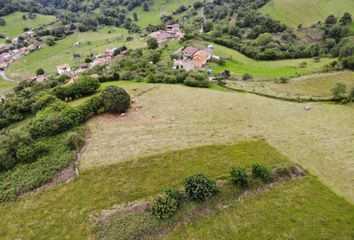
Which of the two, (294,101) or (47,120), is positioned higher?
(47,120)

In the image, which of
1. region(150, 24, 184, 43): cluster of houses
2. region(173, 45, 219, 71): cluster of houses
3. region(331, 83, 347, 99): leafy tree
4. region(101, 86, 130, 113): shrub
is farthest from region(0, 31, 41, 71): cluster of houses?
region(331, 83, 347, 99): leafy tree

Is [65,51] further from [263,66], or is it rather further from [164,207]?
[164,207]

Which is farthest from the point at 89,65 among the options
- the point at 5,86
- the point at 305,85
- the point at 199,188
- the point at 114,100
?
the point at 199,188

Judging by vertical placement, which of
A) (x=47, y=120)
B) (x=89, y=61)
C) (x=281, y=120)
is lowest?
(x=89, y=61)

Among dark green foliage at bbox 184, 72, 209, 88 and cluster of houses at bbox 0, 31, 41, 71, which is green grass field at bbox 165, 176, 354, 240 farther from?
cluster of houses at bbox 0, 31, 41, 71

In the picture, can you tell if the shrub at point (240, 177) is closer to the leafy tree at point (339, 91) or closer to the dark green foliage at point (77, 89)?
the leafy tree at point (339, 91)

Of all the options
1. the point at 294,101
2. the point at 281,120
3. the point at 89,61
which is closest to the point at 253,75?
the point at 294,101

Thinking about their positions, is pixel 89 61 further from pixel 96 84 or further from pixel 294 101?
pixel 294 101
